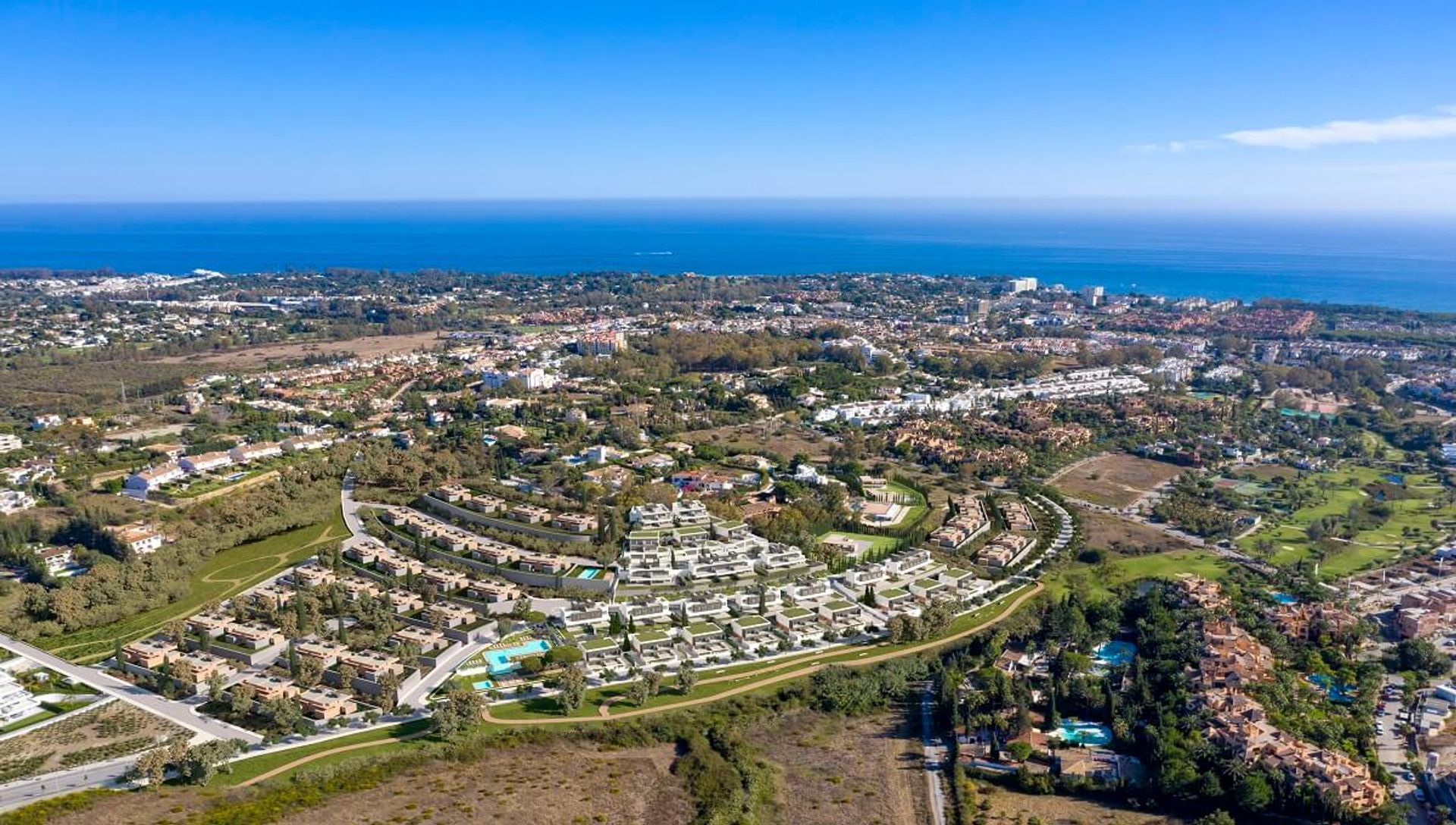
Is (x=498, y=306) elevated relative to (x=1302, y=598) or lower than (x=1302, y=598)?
elevated

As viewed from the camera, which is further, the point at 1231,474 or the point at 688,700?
the point at 1231,474

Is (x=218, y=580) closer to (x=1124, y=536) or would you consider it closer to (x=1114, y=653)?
(x=1114, y=653)

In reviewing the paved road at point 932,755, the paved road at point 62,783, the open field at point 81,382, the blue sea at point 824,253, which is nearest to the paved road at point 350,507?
the paved road at point 62,783

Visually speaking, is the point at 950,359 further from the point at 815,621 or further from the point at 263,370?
the point at 263,370

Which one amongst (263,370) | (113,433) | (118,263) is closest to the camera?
(113,433)

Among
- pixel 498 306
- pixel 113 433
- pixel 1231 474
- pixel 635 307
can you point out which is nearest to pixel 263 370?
pixel 113 433

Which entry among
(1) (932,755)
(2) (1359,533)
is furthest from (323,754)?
(2) (1359,533)
